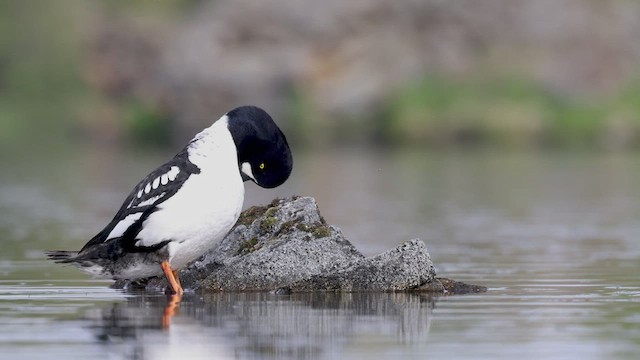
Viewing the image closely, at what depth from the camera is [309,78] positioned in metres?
47.5

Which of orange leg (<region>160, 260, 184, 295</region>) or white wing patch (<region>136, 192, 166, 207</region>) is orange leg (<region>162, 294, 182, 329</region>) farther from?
white wing patch (<region>136, 192, 166, 207</region>)

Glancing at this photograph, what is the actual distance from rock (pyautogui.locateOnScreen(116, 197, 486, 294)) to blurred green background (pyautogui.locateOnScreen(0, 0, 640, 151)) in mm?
30419

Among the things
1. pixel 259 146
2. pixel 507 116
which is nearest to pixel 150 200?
pixel 259 146

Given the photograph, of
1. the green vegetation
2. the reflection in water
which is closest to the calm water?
the reflection in water

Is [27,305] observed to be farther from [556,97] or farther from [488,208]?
[556,97]

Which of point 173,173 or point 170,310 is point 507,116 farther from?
point 170,310

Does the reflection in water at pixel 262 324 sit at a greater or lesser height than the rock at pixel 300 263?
lesser

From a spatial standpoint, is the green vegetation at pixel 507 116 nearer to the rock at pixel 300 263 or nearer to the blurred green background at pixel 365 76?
the blurred green background at pixel 365 76

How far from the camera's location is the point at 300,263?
1112 centimetres

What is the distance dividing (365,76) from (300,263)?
3644cm

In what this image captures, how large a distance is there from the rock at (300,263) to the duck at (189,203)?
0.33 meters

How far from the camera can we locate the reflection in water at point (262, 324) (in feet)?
26.2

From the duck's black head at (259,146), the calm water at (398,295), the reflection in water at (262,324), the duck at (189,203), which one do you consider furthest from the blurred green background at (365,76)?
the reflection in water at (262,324)

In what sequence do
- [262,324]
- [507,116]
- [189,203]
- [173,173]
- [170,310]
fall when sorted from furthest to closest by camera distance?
1. [507,116]
2. [173,173]
3. [189,203]
4. [170,310]
5. [262,324]
